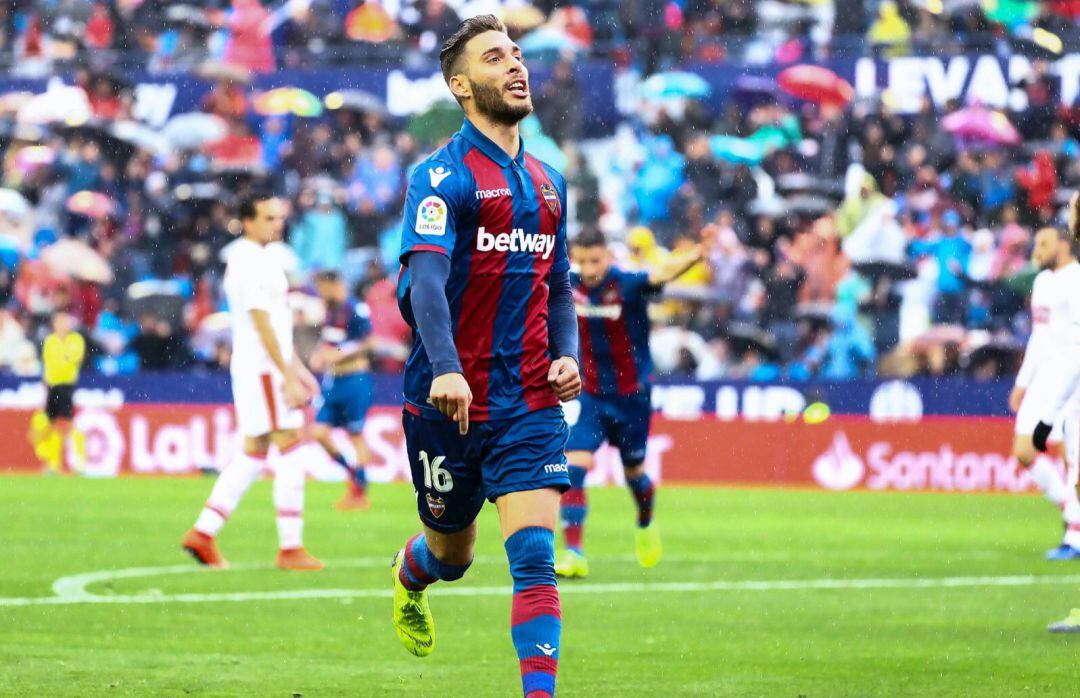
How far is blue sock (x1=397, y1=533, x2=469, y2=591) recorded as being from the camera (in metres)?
7.38

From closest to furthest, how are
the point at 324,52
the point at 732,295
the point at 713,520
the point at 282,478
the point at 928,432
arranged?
the point at 282,478 < the point at 713,520 < the point at 928,432 < the point at 732,295 < the point at 324,52

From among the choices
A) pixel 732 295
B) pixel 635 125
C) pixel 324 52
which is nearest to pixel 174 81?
pixel 324 52

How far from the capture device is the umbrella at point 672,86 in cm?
2492

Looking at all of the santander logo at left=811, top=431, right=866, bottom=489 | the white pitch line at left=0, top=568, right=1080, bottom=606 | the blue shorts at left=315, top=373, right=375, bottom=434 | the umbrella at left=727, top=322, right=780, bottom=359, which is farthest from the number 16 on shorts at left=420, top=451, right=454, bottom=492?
the umbrella at left=727, top=322, right=780, bottom=359

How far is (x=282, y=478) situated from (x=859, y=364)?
36.7 feet

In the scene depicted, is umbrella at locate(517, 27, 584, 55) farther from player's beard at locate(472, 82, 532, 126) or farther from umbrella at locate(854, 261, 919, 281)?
player's beard at locate(472, 82, 532, 126)

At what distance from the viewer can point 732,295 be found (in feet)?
76.6

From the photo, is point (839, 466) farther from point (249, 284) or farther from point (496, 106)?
point (496, 106)

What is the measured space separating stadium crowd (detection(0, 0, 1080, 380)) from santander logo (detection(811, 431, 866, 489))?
0.99 m

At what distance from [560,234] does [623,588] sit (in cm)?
556

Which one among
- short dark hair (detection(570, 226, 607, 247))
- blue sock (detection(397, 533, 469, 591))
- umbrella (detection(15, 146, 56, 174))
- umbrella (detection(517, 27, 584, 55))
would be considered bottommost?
blue sock (detection(397, 533, 469, 591))

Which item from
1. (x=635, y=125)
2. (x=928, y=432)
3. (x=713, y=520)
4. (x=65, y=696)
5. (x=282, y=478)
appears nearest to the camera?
(x=65, y=696)

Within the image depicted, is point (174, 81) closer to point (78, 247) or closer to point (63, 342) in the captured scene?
point (78, 247)

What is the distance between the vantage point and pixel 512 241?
6.66 meters
